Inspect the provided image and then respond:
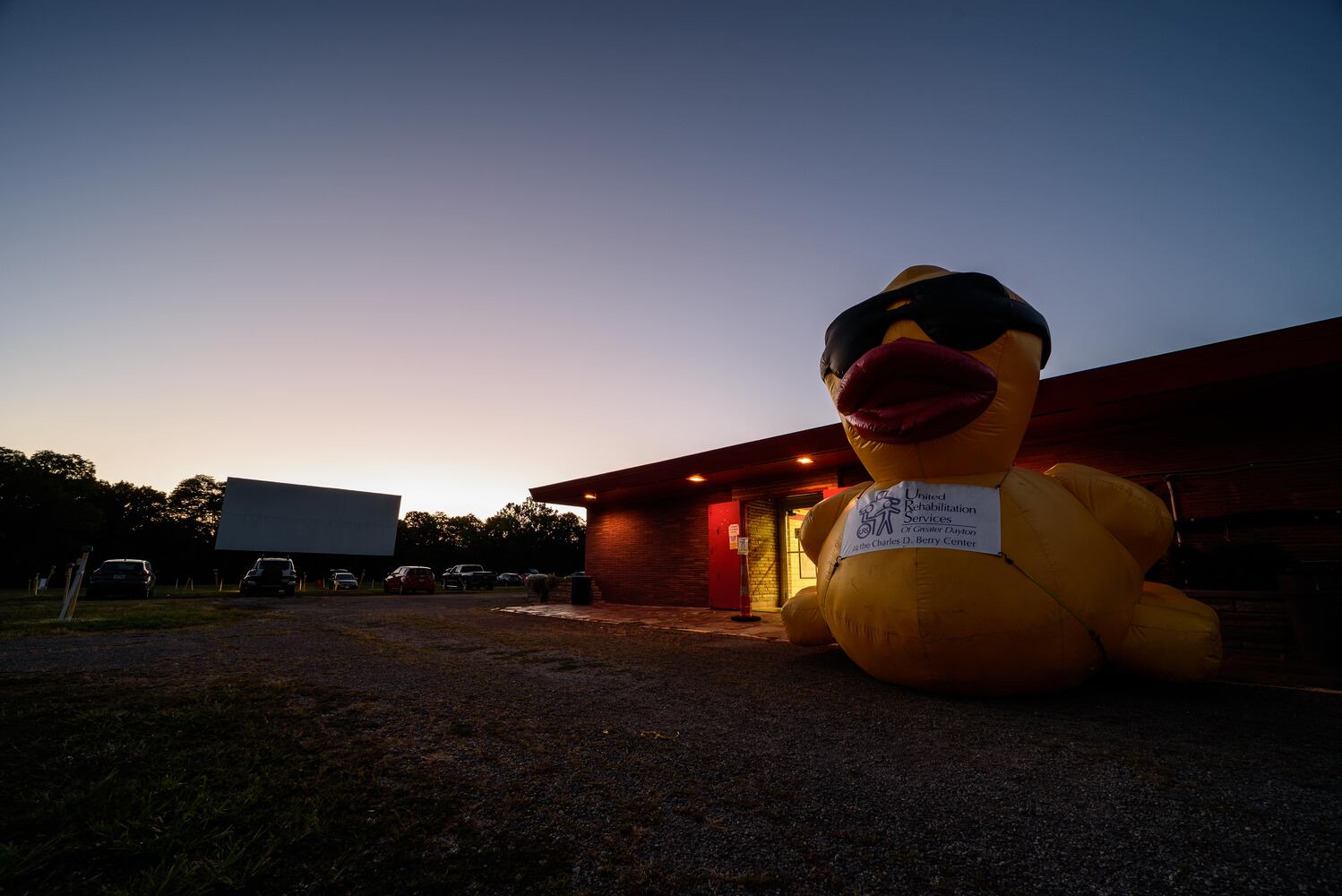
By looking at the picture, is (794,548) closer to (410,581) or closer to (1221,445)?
(1221,445)

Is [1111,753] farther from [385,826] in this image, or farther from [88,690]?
[88,690]

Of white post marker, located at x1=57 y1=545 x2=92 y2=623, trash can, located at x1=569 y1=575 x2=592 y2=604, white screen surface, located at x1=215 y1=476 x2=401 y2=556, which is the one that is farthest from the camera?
white screen surface, located at x1=215 y1=476 x2=401 y2=556

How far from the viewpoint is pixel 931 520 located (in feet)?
12.5

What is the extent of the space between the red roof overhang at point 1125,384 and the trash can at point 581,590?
5.98 meters

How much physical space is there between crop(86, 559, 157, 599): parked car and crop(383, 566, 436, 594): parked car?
901 centimetres

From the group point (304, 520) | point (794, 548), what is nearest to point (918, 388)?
point (794, 548)

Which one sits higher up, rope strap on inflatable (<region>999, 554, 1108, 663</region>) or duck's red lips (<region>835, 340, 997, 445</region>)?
duck's red lips (<region>835, 340, 997, 445</region>)

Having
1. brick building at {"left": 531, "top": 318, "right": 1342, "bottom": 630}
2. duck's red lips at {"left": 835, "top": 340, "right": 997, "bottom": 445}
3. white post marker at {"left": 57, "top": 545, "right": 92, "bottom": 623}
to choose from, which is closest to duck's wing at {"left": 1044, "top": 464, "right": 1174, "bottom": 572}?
duck's red lips at {"left": 835, "top": 340, "right": 997, "bottom": 445}

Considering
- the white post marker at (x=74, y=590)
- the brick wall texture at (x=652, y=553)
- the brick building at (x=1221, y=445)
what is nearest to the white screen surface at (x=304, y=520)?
the white post marker at (x=74, y=590)

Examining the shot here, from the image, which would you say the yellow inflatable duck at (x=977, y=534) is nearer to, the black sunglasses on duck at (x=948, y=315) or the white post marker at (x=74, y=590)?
the black sunglasses on duck at (x=948, y=315)

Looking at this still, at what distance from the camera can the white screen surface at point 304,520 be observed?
28344 millimetres

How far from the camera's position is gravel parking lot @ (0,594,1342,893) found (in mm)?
1595

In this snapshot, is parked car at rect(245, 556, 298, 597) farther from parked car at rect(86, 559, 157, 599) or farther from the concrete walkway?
the concrete walkway

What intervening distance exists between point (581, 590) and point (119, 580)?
47.2 ft
